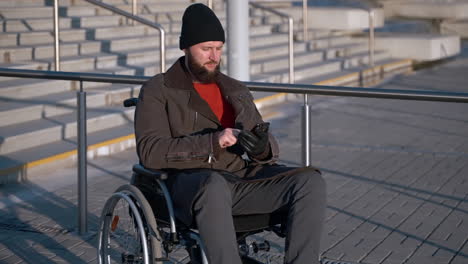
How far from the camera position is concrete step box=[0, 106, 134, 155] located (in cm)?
780

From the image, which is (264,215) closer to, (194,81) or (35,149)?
(194,81)

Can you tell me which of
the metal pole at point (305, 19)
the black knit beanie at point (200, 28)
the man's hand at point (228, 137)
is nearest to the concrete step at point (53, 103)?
the black knit beanie at point (200, 28)

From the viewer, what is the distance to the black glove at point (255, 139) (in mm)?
4010

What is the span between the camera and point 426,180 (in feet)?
24.1

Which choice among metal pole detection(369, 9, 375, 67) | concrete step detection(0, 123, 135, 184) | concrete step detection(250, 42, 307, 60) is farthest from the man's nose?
metal pole detection(369, 9, 375, 67)

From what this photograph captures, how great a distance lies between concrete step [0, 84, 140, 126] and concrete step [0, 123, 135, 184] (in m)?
0.49

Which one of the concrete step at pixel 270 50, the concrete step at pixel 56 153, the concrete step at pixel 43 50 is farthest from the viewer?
the concrete step at pixel 270 50

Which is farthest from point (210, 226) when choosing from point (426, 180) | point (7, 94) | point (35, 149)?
point (7, 94)

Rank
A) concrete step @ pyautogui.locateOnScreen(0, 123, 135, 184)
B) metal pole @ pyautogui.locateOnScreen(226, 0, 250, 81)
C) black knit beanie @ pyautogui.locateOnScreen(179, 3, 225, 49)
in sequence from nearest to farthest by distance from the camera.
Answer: black knit beanie @ pyautogui.locateOnScreen(179, 3, 225, 49)
concrete step @ pyautogui.locateOnScreen(0, 123, 135, 184)
metal pole @ pyautogui.locateOnScreen(226, 0, 250, 81)

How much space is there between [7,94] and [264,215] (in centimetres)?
544

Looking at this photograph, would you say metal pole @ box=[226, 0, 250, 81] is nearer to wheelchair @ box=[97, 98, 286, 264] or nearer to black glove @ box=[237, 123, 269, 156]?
wheelchair @ box=[97, 98, 286, 264]

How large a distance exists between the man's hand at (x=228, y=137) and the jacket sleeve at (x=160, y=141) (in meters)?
0.05

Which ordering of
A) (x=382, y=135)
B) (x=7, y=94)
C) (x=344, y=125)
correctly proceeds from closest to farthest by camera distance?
1. (x=7, y=94)
2. (x=382, y=135)
3. (x=344, y=125)

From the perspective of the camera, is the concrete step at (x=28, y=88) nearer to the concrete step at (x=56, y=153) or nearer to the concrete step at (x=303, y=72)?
the concrete step at (x=56, y=153)
